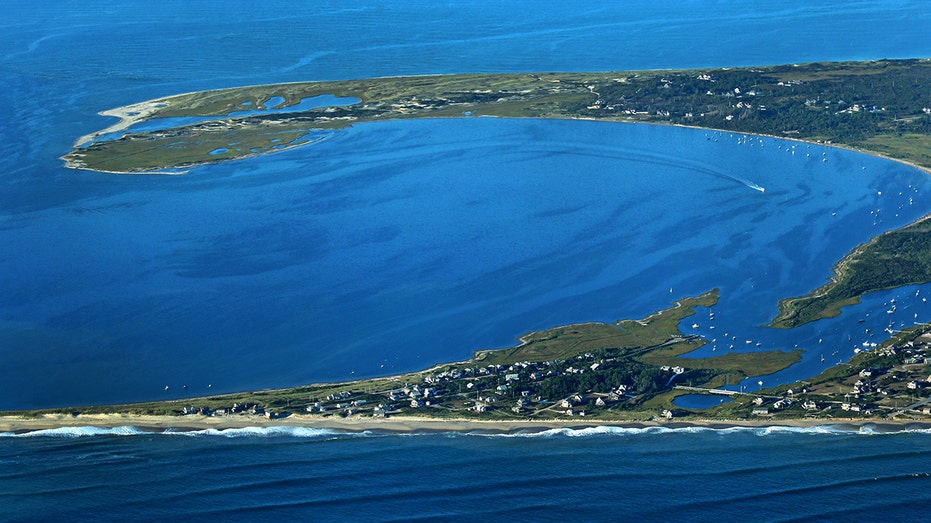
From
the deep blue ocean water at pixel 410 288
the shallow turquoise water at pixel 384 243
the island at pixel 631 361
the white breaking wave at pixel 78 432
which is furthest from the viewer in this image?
the shallow turquoise water at pixel 384 243

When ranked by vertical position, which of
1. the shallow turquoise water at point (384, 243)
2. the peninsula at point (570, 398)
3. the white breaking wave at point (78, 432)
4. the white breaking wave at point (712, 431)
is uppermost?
the shallow turquoise water at point (384, 243)

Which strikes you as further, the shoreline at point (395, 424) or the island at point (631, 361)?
the island at point (631, 361)

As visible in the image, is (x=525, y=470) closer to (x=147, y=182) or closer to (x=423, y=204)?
(x=423, y=204)

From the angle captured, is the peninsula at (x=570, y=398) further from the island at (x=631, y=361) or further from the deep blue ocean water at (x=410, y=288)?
the deep blue ocean water at (x=410, y=288)

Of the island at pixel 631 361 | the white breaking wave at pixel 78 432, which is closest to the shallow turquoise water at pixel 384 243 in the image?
the island at pixel 631 361

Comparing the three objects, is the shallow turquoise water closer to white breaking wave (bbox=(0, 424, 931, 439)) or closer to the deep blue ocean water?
the deep blue ocean water

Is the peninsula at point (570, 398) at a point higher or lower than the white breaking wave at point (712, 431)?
higher

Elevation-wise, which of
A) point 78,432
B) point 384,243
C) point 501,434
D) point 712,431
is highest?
point 384,243

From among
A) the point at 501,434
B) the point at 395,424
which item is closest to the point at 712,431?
the point at 501,434

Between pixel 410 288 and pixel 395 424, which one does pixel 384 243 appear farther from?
pixel 395 424
